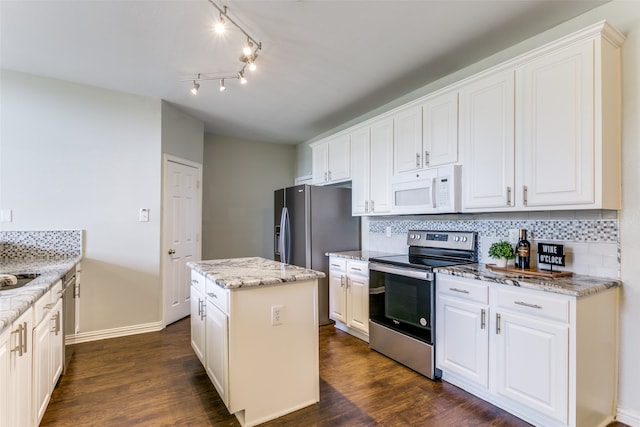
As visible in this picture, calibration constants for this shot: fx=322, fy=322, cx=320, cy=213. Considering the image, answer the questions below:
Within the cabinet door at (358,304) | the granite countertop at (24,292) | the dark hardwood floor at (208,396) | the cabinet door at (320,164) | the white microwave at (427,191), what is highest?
the cabinet door at (320,164)

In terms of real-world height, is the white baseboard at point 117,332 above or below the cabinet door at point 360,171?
below

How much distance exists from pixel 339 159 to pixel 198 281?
229 centimetres

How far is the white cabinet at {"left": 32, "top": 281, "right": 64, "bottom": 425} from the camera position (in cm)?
177

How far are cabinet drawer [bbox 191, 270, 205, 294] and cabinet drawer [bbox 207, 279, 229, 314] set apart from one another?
0.15 meters

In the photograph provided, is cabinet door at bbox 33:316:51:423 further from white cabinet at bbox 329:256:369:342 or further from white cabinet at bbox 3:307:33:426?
white cabinet at bbox 329:256:369:342

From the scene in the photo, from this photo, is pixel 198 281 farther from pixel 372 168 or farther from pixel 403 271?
pixel 372 168

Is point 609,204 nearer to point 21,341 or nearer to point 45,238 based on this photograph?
point 21,341

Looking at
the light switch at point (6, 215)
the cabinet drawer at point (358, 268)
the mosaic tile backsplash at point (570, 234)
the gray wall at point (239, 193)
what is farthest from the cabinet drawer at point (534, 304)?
the light switch at point (6, 215)

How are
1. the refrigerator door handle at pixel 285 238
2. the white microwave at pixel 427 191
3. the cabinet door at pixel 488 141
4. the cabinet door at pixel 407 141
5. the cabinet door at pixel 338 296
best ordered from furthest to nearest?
the refrigerator door handle at pixel 285 238 < the cabinet door at pixel 338 296 < the cabinet door at pixel 407 141 < the white microwave at pixel 427 191 < the cabinet door at pixel 488 141

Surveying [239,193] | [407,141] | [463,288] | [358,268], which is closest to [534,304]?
[463,288]

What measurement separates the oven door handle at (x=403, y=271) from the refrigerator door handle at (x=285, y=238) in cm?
132

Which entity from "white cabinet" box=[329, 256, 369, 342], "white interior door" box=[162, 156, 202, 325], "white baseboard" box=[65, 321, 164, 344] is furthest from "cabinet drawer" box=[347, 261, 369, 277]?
"white baseboard" box=[65, 321, 164, 344]

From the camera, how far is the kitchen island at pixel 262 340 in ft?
6.28

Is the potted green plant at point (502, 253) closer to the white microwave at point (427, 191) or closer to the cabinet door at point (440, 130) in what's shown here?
the white microwave at point (427, 191)
